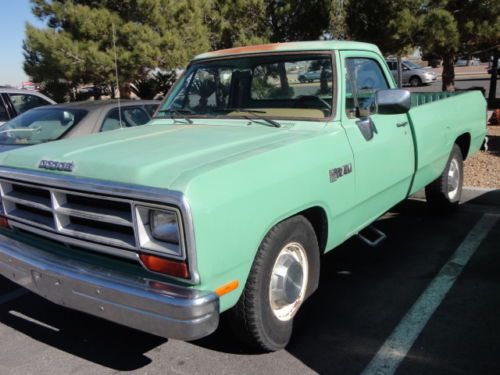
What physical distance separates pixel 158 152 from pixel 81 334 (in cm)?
147

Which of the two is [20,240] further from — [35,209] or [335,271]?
[335,271]

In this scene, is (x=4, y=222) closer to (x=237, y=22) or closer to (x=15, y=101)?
(x=15, y=101)

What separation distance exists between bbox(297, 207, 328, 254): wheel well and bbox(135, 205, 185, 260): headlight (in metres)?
1.04

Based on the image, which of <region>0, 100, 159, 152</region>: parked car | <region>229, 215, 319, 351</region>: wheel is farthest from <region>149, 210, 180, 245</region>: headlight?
<region>0, 100, 159, 152</region>: parked car

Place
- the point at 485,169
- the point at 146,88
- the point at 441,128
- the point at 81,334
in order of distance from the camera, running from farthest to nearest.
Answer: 1. the point at 146,88
2. the point at 485,169
3. the point at 441,128
4. the point at 81,334

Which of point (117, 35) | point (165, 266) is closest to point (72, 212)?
point (165, 266)

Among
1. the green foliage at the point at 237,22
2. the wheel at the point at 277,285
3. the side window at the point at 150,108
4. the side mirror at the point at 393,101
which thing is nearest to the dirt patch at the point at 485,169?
the side mirror at the point at 393,101

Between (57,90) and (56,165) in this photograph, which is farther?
(57,90)

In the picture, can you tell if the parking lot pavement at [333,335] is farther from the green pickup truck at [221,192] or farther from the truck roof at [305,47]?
the truck roof at [305,47]

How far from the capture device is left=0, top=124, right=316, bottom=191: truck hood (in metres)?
2.67

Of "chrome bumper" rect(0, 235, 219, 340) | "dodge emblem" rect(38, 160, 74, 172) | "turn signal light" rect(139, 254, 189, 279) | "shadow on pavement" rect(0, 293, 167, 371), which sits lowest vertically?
"shadow on pavement" rect(0, 293, 167, 371)

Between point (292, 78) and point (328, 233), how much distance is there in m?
1.32

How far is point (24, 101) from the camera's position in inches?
342

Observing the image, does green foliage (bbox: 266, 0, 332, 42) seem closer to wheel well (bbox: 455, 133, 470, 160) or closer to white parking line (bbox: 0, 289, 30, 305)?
wheel well (bbox: 455, 133, 470, 160)
